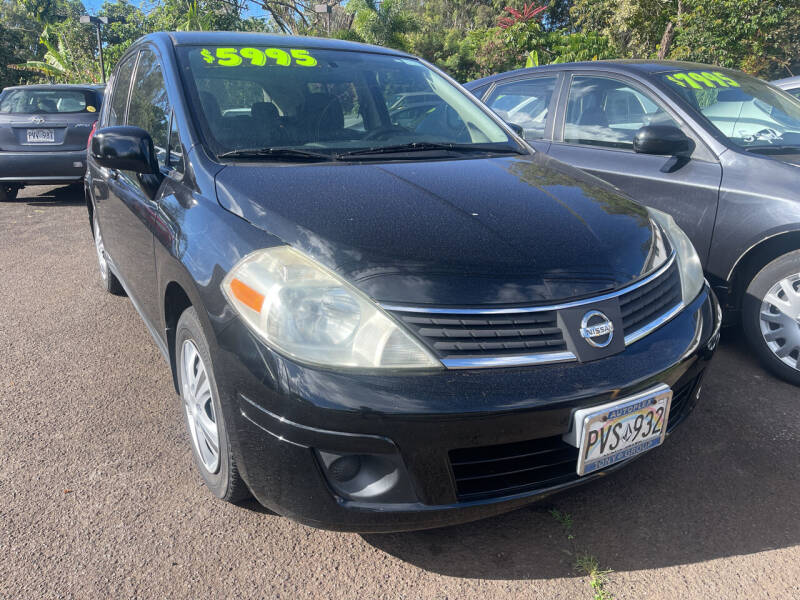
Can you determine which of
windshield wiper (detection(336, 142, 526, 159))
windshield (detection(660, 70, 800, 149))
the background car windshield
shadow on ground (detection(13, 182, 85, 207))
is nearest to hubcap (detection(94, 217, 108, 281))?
windshield wiper (detection(336, 142, 526, 159))

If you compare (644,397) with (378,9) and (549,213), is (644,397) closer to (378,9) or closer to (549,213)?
(549,213)

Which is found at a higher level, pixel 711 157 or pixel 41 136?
pixel 711 157

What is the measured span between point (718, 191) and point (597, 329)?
1.97 m

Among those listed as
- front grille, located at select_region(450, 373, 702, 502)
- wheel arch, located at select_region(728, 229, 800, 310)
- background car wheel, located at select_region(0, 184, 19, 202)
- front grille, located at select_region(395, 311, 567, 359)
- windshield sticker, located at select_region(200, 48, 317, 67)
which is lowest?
Answer: background car wheel, located at select_region(0, 184, 19, 202)

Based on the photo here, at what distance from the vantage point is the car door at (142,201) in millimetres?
2555

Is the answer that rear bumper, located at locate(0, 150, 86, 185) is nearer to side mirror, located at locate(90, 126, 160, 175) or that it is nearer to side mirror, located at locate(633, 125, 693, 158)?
side mirror, located at locate(90, 126, 160, 175)

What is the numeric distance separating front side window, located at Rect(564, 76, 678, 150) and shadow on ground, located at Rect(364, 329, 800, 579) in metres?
1.95

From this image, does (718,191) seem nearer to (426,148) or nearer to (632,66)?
(632,66)

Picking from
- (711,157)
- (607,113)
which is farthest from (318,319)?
(607,113)

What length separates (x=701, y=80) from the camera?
388 cm

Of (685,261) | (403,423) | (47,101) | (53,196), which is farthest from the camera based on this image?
(53,196)

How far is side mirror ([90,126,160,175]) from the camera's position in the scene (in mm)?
2383

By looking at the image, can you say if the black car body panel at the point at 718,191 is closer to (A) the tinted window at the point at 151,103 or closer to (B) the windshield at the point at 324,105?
(B) the windshield at the point at 324,105

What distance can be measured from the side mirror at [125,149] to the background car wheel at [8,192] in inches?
275
